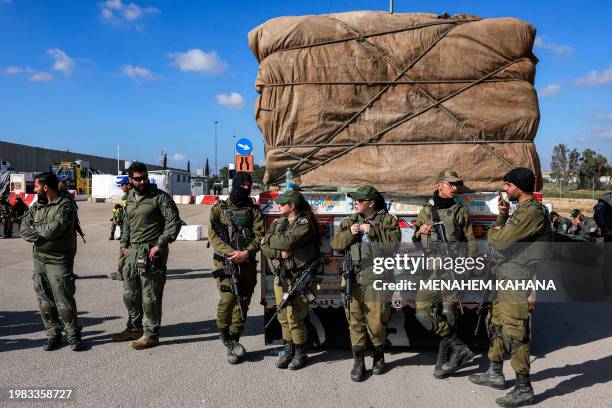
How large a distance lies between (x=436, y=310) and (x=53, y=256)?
12.9 feet

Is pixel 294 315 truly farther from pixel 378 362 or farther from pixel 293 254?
pixel 378 362

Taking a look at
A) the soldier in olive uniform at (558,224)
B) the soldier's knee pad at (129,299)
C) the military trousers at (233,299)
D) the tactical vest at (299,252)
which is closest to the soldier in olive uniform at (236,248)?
the military trousers at (233,299)

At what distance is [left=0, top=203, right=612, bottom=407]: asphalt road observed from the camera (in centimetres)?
401

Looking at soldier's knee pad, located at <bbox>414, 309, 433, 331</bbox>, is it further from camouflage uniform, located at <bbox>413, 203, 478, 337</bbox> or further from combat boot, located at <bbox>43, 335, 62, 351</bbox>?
combat boot, located at <bbox>43, 335, 62, 351</bbox>

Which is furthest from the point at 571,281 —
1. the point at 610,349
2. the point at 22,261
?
the point at 22,261

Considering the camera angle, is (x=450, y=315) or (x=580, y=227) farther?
(x=580, y=227)

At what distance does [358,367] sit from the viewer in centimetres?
446

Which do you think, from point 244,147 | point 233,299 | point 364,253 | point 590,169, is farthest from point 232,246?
point 590,169

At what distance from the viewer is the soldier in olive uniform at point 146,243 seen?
5.22 m

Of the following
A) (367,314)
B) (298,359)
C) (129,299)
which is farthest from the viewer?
(129,299)

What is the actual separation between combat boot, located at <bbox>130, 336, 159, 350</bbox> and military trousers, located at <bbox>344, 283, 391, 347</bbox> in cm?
224

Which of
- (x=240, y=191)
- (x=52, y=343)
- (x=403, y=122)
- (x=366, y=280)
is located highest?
(x=403, y=122)

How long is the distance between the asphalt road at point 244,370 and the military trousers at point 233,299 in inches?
14.0

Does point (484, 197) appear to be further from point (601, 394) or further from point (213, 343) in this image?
point (213, 343)
